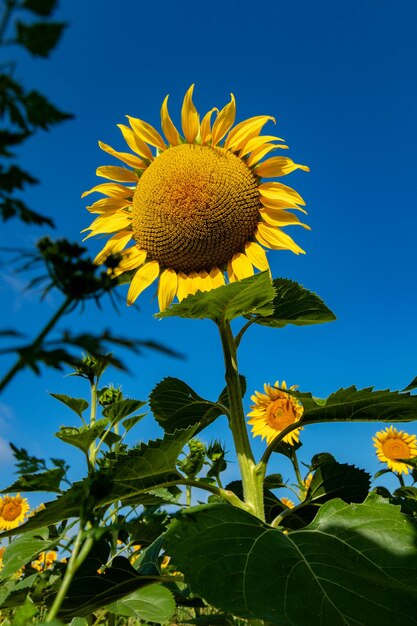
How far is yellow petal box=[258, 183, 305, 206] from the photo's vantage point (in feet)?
10.3

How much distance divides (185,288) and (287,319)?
62cm

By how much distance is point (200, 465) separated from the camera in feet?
11.5

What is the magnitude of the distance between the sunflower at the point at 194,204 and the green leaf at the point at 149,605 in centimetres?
137

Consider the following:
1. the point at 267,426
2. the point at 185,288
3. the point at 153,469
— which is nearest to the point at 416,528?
the point at 153,469

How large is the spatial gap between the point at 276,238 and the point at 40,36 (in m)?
2.44

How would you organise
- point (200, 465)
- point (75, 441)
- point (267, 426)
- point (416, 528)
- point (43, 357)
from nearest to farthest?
point (43, 357)
point (416, 528)
point (75, 441)
point (200, 465)
point (267, 426)

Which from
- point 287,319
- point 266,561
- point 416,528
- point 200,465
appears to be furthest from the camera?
point 200,465

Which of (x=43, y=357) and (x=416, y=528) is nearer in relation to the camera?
(x=43, y=357)

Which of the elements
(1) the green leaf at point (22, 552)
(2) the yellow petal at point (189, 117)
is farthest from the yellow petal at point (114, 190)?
(1) the green leaf at point (22, 552)

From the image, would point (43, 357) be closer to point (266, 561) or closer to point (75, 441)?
point (266, 561)

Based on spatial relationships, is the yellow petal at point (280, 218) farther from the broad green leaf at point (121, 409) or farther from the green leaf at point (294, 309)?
the broad green leaf at point (121, 409)

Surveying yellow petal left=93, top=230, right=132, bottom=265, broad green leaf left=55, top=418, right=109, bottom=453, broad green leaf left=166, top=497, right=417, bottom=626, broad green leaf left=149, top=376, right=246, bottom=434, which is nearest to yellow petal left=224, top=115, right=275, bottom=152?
yellow petal left=93, top=230, right=132, bottom=265

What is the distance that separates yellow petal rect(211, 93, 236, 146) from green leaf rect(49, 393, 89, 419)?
1577mm

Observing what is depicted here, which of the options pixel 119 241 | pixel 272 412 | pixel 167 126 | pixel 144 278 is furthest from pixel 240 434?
pixel 272 412
